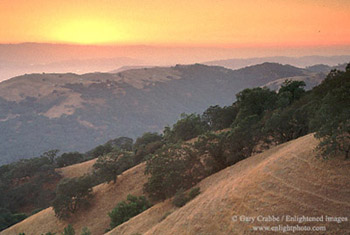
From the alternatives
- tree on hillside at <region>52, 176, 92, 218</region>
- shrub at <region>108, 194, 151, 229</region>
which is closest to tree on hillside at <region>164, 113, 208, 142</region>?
tree on hillside at <region>52, 176, 92, 218</region>

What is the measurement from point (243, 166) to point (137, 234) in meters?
11.5

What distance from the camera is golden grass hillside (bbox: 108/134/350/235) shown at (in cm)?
1319

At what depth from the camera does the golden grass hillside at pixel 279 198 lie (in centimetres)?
1319

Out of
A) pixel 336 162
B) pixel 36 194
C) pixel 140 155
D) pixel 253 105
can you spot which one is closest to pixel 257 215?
pixel 336 162

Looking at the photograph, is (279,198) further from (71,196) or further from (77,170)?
(77,170)

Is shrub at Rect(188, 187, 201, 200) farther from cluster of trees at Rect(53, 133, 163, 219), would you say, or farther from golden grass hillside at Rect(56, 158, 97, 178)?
golden grass hillside at Rect(56, 158, 97, 178)

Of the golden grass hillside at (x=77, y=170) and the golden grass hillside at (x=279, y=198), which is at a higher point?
the golden grass hillside at (x=279, y=198)

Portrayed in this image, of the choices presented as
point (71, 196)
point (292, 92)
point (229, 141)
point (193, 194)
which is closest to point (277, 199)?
point (193, 194)

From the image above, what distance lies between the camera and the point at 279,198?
14.5m

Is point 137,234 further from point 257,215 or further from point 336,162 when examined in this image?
point 336,162

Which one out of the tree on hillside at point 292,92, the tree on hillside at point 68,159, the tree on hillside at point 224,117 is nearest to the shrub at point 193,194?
the tree on hillside at point 292,92

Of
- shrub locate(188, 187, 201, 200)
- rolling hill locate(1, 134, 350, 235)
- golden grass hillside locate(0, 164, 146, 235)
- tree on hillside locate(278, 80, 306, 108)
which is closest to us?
rolling hill locate(1, 134, 350, 235)

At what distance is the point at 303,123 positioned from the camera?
30750mm

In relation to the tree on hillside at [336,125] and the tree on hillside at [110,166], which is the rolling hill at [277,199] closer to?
the tree on hillside at [336,125]
